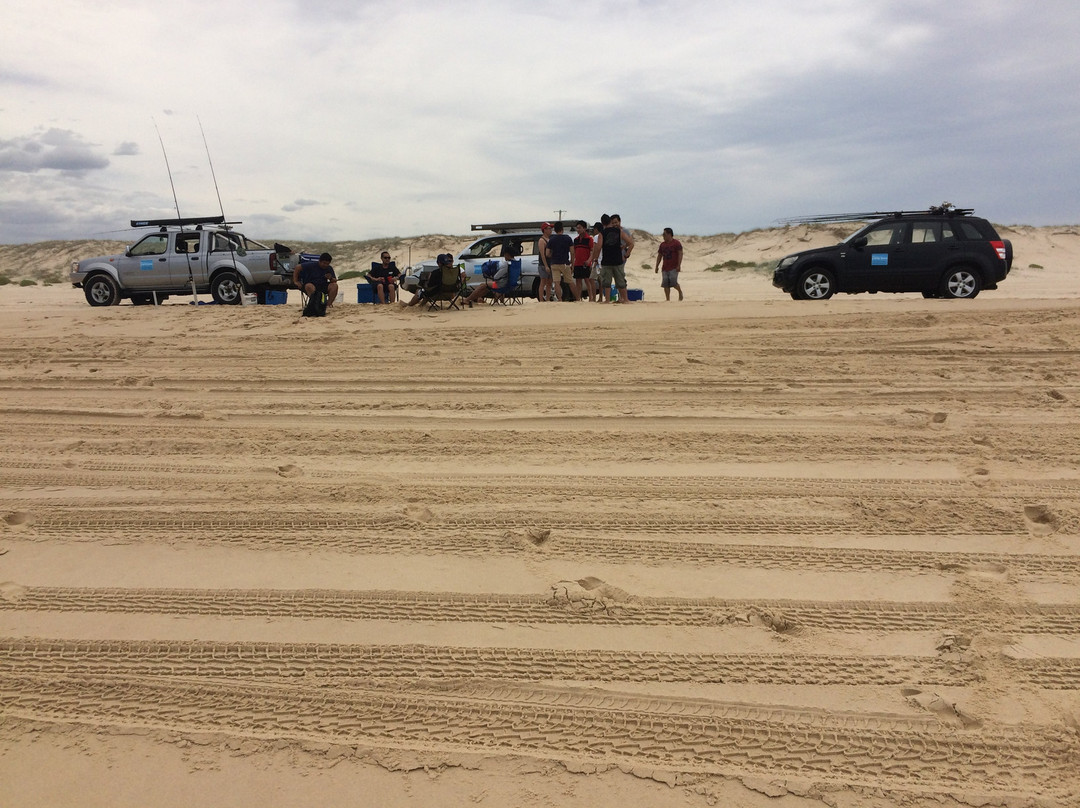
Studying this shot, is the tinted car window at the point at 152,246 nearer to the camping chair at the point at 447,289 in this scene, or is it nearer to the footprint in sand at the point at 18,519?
the camping chair at the point at 447,289

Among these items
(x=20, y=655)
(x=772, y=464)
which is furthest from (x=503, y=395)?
(x=20, y=655)

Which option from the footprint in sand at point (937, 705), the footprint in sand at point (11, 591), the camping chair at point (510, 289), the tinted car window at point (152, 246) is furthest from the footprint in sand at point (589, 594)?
the tinted car window at point (152, 246)

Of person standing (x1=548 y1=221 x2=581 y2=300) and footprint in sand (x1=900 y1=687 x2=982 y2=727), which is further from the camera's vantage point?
person standing (x1=548 y1=221 x2=581 y2=300)

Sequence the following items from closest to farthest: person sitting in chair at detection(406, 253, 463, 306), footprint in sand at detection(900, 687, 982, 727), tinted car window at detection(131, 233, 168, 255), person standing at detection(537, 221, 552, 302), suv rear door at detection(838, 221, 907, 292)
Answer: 1. footprint in sand at detection(900, 687, 982, 727)
2. person sitting in chair at detection(406, 253, 463, 306)
3. suv rear door at detection(838, 221, 907, 292)
4. person standing at detection(537, 221, 552, 302)
5. tinted car window at detection(131, 233, 168, 255)

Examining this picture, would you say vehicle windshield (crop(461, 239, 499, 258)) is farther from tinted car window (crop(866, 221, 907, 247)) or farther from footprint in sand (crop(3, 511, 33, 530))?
footprint in sand (crop(3, 511, 33, 530))

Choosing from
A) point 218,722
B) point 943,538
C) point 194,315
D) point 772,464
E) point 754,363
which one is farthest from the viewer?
point 194,315

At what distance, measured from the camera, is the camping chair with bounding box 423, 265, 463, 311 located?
11.5 m

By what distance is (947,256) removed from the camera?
495 inches

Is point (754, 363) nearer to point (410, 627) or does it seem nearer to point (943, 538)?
point (943, 538)

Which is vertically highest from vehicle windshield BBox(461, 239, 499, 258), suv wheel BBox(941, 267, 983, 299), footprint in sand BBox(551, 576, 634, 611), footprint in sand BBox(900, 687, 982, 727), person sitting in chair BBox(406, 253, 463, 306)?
vehicle windshield BBox(461, 239, 499, 258)

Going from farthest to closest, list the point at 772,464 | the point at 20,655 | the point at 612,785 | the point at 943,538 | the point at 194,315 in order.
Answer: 1. the point at 194,315
2. the point at 772,464
3. the point at 943,538
4. the point at 20,655
5. the point at 612,785

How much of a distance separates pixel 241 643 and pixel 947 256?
13.0m

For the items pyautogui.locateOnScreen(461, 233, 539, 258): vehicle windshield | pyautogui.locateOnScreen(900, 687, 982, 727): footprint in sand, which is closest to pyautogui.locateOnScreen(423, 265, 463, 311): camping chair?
pyautogui.locateOnScreen(461, 233, 539, 258): vehicle windshield

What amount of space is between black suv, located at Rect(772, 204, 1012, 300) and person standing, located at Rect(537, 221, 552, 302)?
433 centimetres
